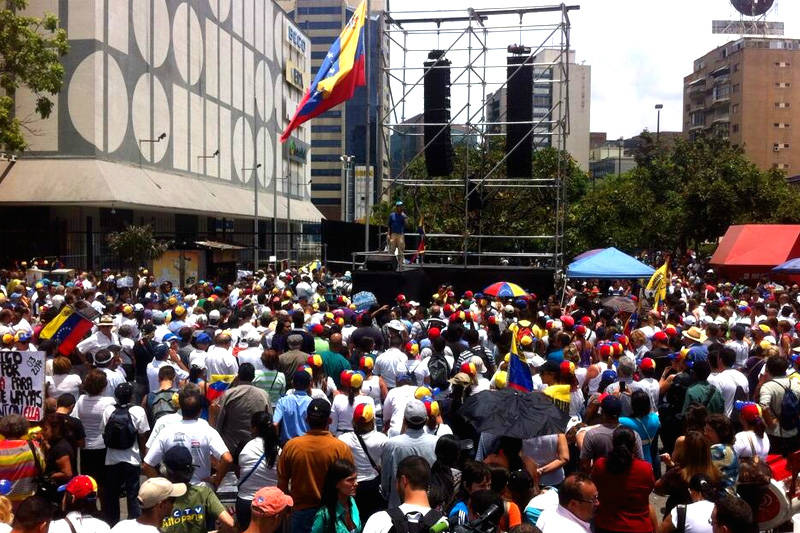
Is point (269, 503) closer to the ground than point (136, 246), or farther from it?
closer to the ground

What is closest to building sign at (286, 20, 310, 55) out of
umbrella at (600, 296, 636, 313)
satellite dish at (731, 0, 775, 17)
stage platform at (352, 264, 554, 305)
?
stage platform at (352, 264, 554, 305)

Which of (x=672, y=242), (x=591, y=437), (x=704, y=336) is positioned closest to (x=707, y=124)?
(x=672, y=242)

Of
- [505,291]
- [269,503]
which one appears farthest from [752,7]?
[269,503]

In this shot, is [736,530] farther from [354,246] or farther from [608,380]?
[354,246]

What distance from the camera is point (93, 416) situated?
7.08 m

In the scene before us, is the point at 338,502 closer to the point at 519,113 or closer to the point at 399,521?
the point at 399,521

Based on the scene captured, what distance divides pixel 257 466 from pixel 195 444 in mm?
480

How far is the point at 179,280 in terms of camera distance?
24.2m

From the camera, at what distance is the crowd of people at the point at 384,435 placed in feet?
15.6

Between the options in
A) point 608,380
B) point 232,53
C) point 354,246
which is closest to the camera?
point 608,380

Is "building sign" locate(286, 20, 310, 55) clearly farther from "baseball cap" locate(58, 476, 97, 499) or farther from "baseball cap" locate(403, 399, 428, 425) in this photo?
"baseball cap" locate(58, 476, 97, 499)

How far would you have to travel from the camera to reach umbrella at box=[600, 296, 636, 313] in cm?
1544

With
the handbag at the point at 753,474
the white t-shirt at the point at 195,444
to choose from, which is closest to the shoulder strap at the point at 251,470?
the white t-shirt at the point at 195,444

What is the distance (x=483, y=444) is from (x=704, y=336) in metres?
6.27
